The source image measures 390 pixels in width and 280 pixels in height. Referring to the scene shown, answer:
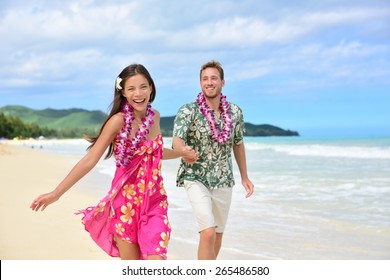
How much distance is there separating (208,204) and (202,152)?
1.44 ft

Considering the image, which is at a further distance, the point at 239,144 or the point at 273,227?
the point at 273,227

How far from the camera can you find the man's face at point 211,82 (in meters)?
5.08

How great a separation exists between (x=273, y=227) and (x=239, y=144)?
2.66 m

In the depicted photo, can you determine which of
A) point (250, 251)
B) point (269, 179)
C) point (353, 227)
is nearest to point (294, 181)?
point (269, 179)

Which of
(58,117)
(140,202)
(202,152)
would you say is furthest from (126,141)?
(58,117)

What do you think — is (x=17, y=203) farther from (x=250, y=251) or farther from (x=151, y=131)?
(x=151, y=131)

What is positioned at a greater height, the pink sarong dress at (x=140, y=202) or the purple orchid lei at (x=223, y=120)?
the purple orchid lei at (x=223, y=120)

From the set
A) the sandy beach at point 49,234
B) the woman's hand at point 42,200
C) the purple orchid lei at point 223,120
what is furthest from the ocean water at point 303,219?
the woman's hand at point 42,200

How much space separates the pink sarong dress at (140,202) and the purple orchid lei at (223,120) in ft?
3.10

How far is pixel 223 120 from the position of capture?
17.1 feet

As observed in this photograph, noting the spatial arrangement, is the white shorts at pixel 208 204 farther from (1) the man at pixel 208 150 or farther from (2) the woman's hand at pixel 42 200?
(2) the woman's hand at pixel 42 200

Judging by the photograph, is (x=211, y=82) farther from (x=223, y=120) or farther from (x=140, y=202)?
(x=140, y=202)

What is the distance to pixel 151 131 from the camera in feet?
14.0

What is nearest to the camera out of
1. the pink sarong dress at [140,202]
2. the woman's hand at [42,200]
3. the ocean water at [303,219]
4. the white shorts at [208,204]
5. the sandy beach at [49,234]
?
the woman's hand at [42,200]
